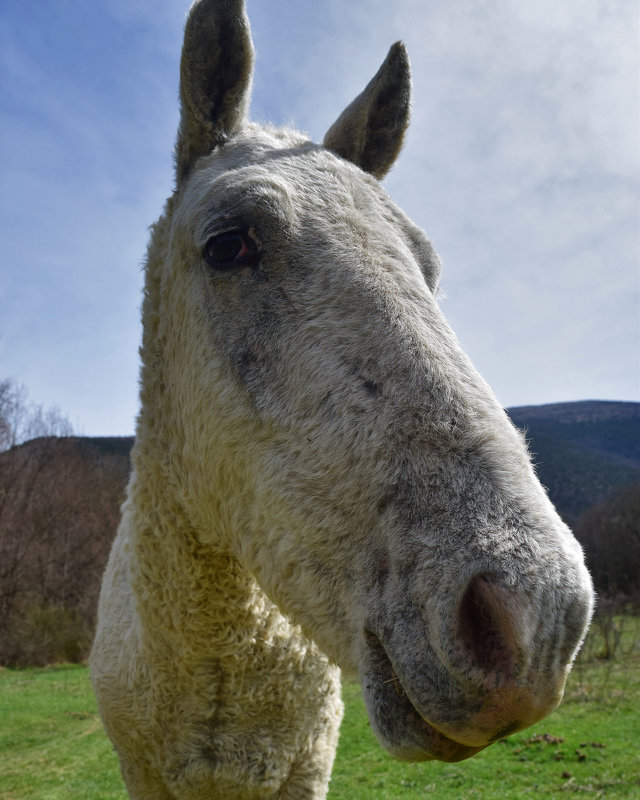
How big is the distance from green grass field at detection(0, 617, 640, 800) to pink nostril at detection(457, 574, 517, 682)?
10556 mm

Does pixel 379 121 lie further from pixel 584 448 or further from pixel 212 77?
pixel 584 448

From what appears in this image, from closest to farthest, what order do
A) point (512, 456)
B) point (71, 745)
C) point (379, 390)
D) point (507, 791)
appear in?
point (512, 456) → point (379, 390) → point (507, 791) → point (71, 745)

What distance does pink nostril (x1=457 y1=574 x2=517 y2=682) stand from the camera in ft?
4.20

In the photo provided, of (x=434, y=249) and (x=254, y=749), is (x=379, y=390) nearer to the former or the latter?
(x=434, y=249)

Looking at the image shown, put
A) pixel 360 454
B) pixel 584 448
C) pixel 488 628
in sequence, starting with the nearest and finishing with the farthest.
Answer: pixel 488 628
pixel 360 454
pixel 584 448

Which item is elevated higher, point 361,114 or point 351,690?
point 361,114

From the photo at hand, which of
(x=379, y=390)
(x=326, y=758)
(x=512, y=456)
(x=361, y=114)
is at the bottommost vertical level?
(x=326, y=758)

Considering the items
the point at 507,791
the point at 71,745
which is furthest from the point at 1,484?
the point at 507,791

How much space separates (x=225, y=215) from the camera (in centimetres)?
225

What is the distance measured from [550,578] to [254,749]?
2204 mm

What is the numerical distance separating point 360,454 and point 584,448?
113685 mm

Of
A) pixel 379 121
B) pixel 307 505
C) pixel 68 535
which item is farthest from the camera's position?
pixel 68 535

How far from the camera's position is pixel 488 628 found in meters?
1.33

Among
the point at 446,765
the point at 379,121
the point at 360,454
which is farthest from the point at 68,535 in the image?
the point at 360,454
